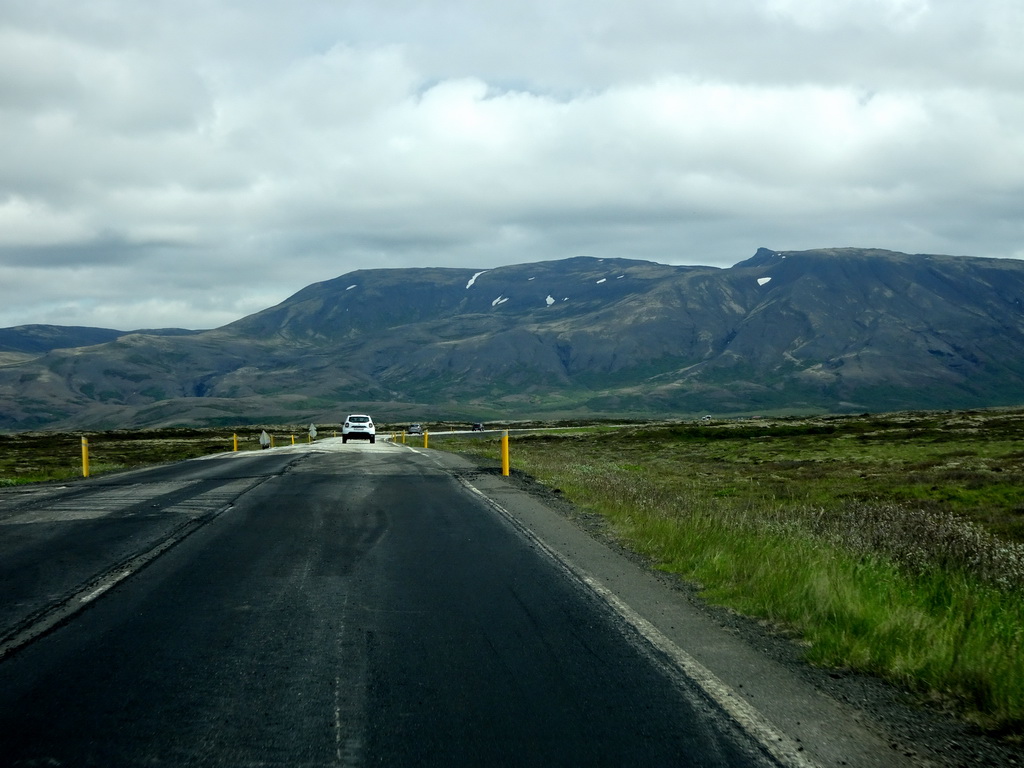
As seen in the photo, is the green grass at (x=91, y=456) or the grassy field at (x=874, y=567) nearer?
the grassy field at (x=874, y=567)

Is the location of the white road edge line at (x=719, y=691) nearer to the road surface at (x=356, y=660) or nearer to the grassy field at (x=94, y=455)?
the road surface at (x=356, y=660)

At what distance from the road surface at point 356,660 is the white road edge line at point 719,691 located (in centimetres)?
2

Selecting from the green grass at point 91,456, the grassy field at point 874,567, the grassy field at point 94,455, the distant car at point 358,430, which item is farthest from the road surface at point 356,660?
the distant car at point 358,430

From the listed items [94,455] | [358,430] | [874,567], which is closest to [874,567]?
[874,567]

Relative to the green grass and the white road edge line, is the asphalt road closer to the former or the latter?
the white road edge line

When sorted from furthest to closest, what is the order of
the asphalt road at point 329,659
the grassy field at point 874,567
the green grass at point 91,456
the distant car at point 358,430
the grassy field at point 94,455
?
the distant car at point 358,430 < the grassy field at point 94,455 < the green grass at point 91,456 < the grassy field at point 874,567 < the asphalt road at point 329,659

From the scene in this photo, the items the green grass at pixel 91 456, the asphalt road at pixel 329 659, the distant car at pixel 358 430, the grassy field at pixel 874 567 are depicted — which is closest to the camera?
the asphalt road at pixel 329 659

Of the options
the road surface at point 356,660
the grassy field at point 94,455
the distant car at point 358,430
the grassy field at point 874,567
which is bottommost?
the grassy field at point 94,455

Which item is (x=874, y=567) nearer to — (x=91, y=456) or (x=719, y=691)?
(x=719, y=691)

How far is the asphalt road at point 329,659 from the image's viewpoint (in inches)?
208

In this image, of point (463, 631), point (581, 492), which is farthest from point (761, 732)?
point (581, 492)

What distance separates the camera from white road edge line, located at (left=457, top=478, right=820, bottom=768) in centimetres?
529

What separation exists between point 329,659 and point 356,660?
21cm

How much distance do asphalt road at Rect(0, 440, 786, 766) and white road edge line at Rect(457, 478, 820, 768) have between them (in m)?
0.06
